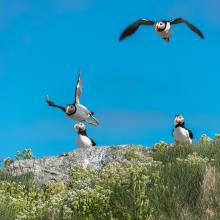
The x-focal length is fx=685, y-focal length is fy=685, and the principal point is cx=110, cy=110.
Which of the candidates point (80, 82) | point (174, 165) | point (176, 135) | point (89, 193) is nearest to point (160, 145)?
point (176, 135)

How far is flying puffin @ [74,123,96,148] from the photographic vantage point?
20641 mm

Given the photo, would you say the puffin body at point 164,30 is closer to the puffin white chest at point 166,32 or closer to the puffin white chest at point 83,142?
the puffin white chest at point 166,32

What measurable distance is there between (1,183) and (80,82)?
16.5ft

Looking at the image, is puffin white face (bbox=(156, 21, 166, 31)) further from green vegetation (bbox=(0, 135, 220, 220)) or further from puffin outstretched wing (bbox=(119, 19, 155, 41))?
green vegetation (bbox=(0, 135, 220, 220))

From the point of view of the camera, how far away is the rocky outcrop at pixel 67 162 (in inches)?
686

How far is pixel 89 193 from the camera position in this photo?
455 inches

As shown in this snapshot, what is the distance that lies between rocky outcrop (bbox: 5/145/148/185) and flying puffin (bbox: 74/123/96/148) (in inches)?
79.0

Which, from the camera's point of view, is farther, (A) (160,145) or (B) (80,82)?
(B) (80,82)

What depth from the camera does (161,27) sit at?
19781 mm

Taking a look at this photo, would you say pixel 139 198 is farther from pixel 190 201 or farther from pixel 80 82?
pixel 80 82

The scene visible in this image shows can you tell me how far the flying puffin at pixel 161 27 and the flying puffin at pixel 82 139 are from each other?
122 inches

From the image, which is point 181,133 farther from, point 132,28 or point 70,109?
point 132,28

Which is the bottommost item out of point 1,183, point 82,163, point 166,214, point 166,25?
point 166,214

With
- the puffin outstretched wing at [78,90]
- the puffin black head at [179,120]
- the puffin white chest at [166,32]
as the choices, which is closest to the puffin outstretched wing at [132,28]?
the puffin white chest at [166,32]
